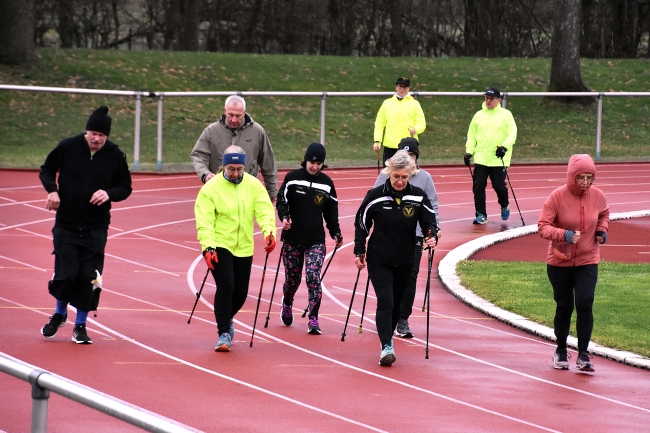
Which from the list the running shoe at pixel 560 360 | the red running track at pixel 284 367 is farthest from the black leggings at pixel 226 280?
the running shoe at pixel 560 360

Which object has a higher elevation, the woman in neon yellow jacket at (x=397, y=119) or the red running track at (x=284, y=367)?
the woman in neon yellow jacket at (x=397, y=119)

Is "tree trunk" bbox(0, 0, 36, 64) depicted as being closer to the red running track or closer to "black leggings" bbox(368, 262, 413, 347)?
the red running track

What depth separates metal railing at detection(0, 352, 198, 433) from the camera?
4.16 metres

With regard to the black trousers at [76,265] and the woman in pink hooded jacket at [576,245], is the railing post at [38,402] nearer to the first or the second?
the black trousers at [76,265]

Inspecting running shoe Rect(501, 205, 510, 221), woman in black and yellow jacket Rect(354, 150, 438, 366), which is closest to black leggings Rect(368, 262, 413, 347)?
woman in black and yellow jacket Rect(354, 150, 438, 366)

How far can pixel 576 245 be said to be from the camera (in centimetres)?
1029

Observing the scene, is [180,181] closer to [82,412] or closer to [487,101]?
[487,101]

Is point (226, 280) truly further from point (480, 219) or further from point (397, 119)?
point (397, 119)

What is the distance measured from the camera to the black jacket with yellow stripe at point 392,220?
1036 cm

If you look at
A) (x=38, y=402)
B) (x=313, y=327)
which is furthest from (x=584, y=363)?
(x=38, y=402)

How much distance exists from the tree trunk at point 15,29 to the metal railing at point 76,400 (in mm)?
31016

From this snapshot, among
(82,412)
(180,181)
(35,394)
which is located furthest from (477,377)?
(180,181)

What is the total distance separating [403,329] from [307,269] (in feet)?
3.44

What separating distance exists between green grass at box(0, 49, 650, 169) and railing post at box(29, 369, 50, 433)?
20.0 metres
